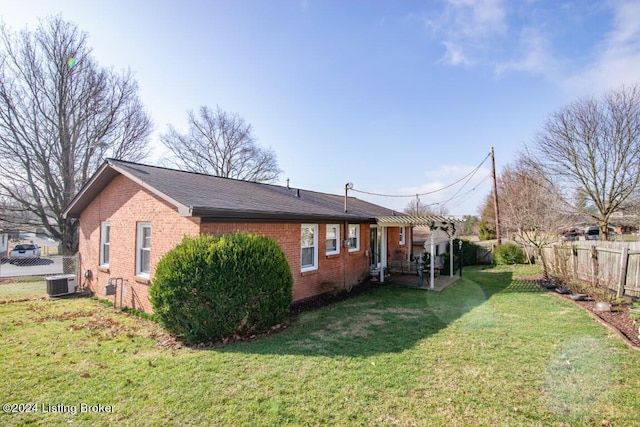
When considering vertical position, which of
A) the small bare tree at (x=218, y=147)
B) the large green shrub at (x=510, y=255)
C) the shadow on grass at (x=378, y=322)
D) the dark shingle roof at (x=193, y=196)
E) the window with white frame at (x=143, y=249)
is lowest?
the shadow on grass at (x=378, y=322)

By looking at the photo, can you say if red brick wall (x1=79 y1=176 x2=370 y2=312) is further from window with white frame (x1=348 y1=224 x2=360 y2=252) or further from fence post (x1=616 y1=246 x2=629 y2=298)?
fence post (x1=616 y1=246 x2=629 y2=298)

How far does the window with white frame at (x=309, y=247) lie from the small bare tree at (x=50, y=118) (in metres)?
16.0

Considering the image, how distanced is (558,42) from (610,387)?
9.50m

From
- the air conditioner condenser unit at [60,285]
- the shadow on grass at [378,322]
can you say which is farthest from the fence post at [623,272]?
the air conditioner condenser unit at [60,285]

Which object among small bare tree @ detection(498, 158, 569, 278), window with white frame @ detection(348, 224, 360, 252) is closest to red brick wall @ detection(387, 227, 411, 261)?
window with white frame @ detection(348, 224, 360, 252)

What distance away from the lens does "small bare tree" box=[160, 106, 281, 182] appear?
30.3 metres

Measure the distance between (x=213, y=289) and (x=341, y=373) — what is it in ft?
9.60

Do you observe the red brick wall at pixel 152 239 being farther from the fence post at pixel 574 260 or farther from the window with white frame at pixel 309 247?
the fence post at pixel 574 260

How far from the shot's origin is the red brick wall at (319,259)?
8263 millimetres

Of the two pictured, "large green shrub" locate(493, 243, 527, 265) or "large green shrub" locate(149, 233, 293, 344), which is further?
"large green shrub" locate(493, 243, 527, 265)

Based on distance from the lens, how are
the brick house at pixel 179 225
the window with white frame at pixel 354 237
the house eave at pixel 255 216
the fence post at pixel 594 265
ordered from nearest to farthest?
the house eave at pixel 255 216 < the brick house at pixel 179 225 < the fence post at pixel 594 265 < the window with white frame at pixel 354 237

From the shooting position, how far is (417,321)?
24.6 ft

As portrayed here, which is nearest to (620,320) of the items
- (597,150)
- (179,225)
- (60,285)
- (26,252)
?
(179,225)

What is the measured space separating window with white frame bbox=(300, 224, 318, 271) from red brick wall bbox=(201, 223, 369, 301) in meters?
0.17
